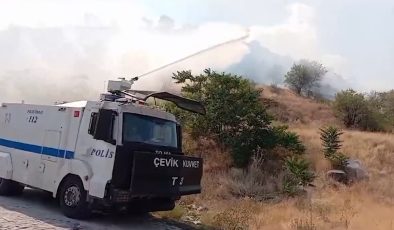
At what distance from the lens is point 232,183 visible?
1689 centimetres

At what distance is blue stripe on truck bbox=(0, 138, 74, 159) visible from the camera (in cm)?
1052

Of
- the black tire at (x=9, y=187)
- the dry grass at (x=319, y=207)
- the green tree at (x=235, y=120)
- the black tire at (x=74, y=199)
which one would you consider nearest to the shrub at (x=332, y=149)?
the dry grass at (x=319, y=207)

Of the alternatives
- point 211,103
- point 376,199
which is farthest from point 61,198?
point 211,103

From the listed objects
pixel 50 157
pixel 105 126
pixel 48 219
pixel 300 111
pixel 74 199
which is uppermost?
pixel 300 111

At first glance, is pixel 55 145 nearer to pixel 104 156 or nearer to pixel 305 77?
pixel 104 156

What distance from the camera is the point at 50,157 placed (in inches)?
428

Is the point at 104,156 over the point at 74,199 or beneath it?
over

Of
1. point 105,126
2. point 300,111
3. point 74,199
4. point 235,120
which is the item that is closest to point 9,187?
point 74,199

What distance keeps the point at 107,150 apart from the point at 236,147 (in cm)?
1164

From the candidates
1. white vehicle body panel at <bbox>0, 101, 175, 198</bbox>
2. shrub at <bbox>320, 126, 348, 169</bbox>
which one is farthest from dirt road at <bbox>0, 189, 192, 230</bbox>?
shrub at <bbox>320, 126, 348, 169</bbox>

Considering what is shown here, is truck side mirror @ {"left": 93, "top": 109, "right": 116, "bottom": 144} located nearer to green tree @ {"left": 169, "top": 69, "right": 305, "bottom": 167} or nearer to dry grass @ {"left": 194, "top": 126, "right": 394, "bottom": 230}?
dry grass @ {"left": 194, "top": 126, "right": 394, "bottom": 230}

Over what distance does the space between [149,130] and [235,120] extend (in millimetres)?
11718

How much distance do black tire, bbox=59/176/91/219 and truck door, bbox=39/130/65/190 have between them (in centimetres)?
51

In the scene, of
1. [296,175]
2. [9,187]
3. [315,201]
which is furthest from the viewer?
[296,175]
